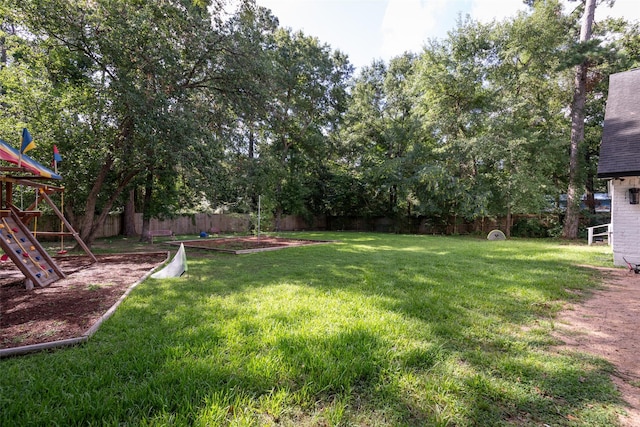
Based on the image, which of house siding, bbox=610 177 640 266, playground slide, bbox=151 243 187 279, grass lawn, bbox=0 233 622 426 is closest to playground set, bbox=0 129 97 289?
playground slide, bbox=151 243 187 279

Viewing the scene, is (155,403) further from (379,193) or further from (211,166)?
(379,193)

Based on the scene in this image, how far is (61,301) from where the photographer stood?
4.16 m

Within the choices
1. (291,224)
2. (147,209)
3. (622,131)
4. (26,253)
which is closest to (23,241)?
(26,253)

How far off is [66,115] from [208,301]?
9.53 meters

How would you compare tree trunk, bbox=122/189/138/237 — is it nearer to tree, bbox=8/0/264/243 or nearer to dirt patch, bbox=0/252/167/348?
tree, bbox=8/0/264/243

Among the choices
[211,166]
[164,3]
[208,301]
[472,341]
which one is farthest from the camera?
[211,166]

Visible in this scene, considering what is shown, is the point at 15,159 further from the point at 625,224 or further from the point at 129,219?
the point at 625,224

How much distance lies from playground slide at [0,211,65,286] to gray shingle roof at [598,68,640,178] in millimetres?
12570

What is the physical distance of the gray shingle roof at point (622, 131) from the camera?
784 centimetres

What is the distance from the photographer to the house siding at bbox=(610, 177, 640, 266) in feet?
25.7

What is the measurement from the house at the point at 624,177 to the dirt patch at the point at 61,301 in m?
11.2

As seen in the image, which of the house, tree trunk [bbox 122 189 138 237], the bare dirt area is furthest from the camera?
tree trunk [bbox 122 189 138 237]

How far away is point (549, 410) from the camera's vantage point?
193 centimetres

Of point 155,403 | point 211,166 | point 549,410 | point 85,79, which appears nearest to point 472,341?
point 549,410
